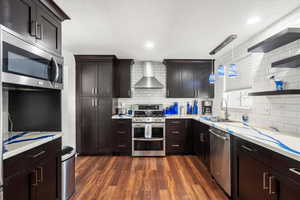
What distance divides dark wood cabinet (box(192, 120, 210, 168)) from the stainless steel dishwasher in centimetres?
22

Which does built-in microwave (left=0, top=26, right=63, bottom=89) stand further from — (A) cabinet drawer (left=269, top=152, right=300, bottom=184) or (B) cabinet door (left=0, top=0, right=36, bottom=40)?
(A) cabinet drawer (left=269, top=152, right=300, bottom=184)

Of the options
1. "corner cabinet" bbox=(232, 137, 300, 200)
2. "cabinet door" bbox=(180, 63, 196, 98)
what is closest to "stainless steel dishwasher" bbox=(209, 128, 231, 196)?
A: "corner cabinet" bbox=(232, 137, 300, 200)

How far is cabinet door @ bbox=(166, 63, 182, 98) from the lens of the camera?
14.2 feet

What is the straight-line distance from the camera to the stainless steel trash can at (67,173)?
202cm

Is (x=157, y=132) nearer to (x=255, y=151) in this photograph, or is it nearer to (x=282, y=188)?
(x=255, y=151)

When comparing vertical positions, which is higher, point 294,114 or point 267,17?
point 267,17

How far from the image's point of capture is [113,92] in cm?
398

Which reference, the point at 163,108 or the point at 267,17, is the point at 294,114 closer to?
the point at 267,17

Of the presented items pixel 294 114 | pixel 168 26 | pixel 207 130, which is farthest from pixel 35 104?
pixel 294 114

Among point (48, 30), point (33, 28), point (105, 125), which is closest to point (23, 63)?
point (33, 28)

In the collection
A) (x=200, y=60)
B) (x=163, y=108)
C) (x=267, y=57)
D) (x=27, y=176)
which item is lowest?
(x=27, y=176)

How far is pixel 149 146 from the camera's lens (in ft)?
12.5

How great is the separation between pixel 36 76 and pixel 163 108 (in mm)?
3386

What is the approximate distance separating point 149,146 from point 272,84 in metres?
2.64
